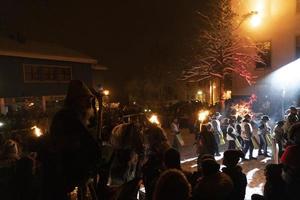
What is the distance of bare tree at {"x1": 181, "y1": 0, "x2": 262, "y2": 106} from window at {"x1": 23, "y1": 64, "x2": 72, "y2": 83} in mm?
10219

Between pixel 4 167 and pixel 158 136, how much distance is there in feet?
11.4

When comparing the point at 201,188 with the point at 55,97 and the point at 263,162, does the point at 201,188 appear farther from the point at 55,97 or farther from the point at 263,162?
the point at 55,97

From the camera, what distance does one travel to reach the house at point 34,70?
19.5 meters

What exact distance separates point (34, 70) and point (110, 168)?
1972 cm

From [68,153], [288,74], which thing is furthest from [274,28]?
[68,153]

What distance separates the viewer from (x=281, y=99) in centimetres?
2064

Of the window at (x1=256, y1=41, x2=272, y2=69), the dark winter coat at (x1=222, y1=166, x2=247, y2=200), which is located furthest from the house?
the dark winter coat at (x1=222, y1=166, x2=247, y2=200)

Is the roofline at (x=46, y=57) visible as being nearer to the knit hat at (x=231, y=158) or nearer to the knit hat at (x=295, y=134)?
the knit hat at (x=231, y=158)

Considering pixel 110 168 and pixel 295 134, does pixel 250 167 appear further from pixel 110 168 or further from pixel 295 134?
pixel 110 168

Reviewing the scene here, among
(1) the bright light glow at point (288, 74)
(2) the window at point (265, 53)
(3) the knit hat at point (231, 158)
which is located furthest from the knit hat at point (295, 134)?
(2) the window at point (265, 53)

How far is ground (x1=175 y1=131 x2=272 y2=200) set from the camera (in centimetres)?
854

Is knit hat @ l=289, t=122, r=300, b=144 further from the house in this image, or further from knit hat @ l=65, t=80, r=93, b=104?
the house

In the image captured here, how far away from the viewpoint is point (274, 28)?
21.4m

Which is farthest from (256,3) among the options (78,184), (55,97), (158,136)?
(78,184)
